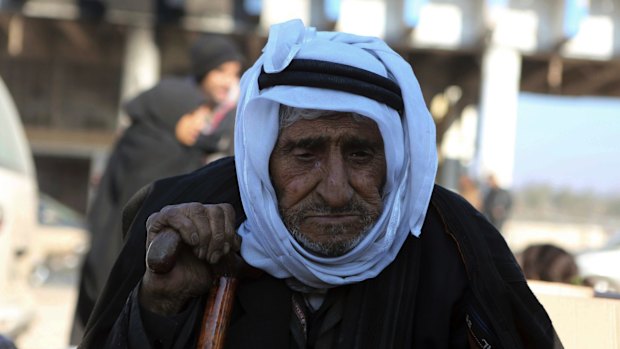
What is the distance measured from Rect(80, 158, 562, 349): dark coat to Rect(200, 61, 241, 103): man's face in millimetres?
3238

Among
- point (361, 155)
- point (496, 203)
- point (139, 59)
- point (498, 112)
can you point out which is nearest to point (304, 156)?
point (361, 155)

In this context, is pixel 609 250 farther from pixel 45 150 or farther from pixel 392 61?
pixel 45 150

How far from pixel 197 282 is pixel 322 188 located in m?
0.35

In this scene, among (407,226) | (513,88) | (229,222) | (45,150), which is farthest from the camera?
(45,150)

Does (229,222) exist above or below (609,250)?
above

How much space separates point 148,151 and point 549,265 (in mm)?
2119

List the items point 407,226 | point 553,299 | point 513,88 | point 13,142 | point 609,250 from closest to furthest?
point 407,226 → point 553,299 → point 13,142 → point 609,250 → point 513,88

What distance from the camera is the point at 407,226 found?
2363 mm

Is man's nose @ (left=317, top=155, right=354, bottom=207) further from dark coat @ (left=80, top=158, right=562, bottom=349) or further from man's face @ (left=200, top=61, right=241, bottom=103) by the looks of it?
man's face @ (left=200, top=61, right=241, bottom=103)

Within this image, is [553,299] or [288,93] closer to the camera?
[288,93]

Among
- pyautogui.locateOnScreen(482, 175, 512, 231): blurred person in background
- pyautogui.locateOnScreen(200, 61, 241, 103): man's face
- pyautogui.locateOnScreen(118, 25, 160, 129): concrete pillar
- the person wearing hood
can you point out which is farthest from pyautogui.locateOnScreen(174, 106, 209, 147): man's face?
pyautogui.locateOnScreen(118, 25, 160, 129): concrete pillar

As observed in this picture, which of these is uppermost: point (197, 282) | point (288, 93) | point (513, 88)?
point (288, 93)

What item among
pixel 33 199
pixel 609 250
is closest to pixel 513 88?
pixel 609 250

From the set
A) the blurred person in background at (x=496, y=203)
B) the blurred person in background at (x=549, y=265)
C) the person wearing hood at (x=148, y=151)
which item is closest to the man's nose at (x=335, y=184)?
the blurred person in background at (x=549, y=265)
